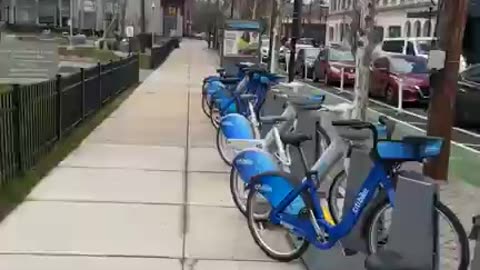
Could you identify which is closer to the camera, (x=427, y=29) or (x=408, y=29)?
(x=427, y=29)

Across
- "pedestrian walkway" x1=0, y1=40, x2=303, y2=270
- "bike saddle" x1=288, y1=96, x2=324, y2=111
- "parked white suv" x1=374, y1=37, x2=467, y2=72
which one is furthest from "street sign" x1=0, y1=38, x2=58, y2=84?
"parked white suv" x1=374, y1=37, x2=467, y2=72

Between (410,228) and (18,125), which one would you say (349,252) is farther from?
(18,125)

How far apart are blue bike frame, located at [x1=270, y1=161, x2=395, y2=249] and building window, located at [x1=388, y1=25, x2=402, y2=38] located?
6474 centimetres

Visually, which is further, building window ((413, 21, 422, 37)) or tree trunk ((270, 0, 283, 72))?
building window ((413, 21, 422, 37))

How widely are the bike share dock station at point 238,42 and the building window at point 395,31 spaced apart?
1672 inches

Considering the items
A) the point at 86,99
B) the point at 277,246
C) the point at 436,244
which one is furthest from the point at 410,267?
→ the point at 86,99

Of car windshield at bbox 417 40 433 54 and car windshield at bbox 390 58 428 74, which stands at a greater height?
car windshield at bbox 417 40 433 54

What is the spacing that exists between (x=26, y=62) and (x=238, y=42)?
48.0 ft

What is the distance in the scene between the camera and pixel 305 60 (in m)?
32.3

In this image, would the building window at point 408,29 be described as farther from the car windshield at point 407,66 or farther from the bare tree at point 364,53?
the bare tree at point 364,53

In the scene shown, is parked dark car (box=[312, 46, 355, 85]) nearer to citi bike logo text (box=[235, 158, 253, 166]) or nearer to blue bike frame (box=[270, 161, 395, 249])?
citi bike logo text (box=[235, 158, 253, 166])

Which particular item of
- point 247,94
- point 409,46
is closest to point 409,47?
point 409,46

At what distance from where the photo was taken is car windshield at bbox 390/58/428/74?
20.6 m

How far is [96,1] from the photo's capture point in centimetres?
8156
